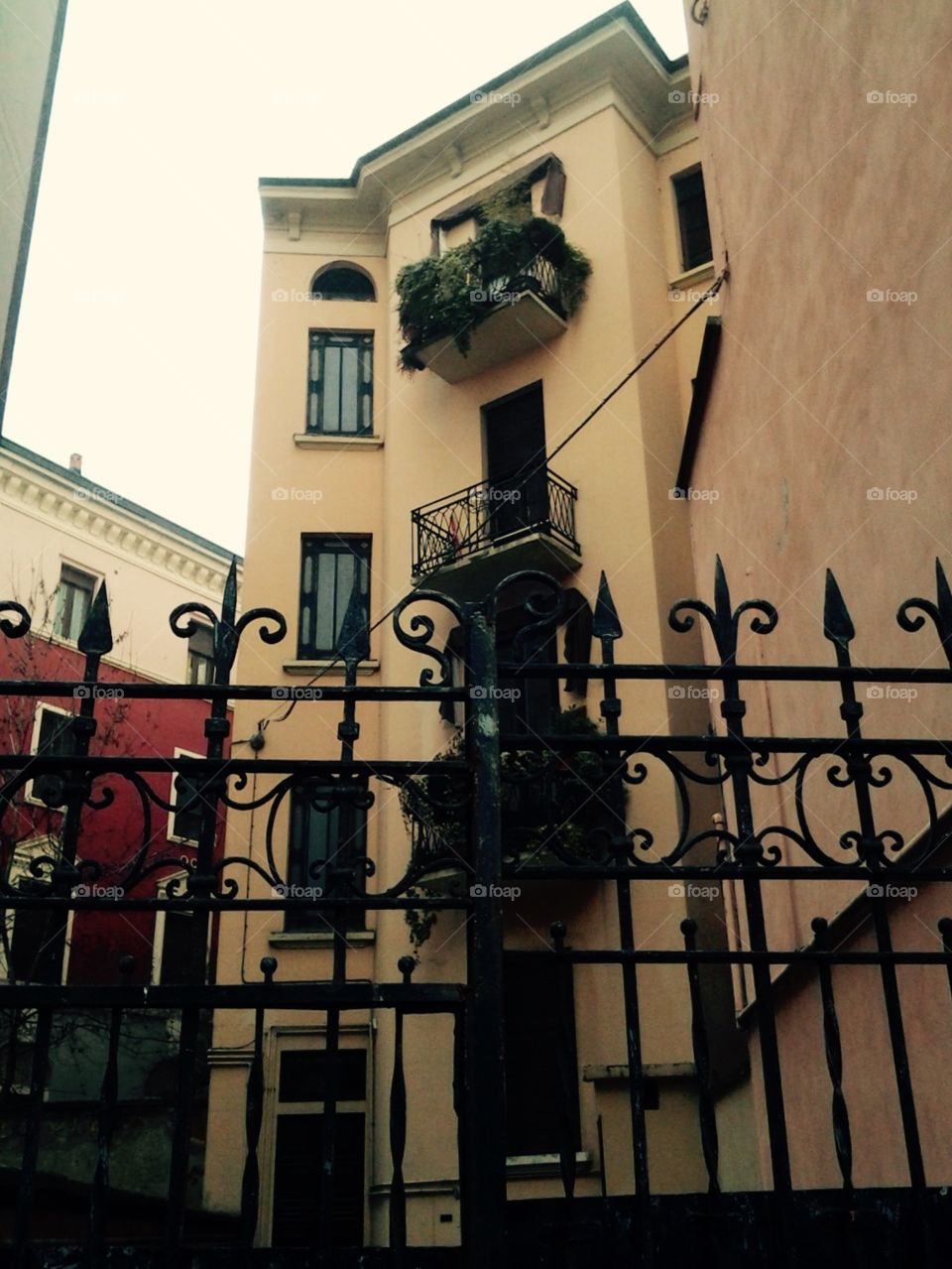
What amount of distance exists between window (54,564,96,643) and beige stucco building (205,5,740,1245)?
667 centimetres

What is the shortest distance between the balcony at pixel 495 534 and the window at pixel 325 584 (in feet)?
4.40

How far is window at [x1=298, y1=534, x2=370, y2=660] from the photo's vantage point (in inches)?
698

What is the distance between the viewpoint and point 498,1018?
3012 mm

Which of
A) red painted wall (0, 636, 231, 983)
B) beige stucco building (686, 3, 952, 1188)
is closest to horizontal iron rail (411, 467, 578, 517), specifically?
red painted wall (0, 636, 231, 983)

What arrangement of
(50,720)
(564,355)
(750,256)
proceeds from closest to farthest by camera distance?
(750,256)
(564,355)
(50,720)

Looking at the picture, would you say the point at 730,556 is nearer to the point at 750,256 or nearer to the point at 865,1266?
the point at 750,256

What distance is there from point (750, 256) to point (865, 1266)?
23.4 ft

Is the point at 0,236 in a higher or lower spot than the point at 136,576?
lower

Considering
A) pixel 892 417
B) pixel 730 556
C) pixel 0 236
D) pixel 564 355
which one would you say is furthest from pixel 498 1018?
pixel 564 355

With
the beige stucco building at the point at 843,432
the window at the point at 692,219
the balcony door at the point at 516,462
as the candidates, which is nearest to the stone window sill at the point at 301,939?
the balcony door at the point at 516,462

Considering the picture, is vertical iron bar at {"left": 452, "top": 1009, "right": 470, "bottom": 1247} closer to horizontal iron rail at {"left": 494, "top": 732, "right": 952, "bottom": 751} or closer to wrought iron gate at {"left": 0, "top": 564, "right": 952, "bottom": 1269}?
wrought iron gate at {"left": 0, "top": 564, "right": 952, "bottom": 1269}

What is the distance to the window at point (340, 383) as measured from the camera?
19.5m

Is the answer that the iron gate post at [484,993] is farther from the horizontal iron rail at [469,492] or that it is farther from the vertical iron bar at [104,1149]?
the horizontal iron rail at [469,492]

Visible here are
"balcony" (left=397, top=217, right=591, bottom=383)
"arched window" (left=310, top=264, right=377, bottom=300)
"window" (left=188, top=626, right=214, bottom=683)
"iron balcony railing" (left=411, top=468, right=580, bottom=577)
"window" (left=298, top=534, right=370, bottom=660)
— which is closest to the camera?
"iron balcony railing" (left=411, top=468, right=580, bottom=577)
